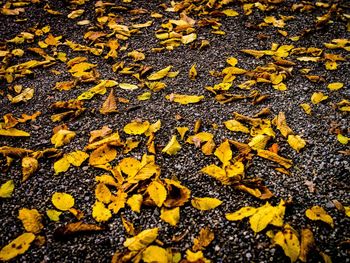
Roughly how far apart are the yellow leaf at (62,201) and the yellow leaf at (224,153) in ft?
3.25

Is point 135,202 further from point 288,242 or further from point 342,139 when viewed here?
point 342,139

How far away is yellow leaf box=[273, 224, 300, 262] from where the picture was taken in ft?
5.03

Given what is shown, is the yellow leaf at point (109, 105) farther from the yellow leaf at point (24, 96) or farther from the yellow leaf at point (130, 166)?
the yellow leaf at point (24, 96)

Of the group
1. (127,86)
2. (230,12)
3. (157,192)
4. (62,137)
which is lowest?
(157,192)

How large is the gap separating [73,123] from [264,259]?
1715 millimetres

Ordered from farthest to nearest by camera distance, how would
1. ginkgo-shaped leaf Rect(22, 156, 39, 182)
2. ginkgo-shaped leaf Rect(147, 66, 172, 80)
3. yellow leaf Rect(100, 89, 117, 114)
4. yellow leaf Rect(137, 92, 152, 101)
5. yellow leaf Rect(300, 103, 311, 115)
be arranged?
ginkgo-shaped leaf Rect(147, 66, 172, 80), yellow leaf Rect(137, 92, 152, 101), yellow leaf Rect(100, 89, 117, 114), yellow leaf Rect(300, 103, 311, 115), ginkgo-shaped leaf Rect(22, 156, 39, 182)

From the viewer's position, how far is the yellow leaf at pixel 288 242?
5.03 feet

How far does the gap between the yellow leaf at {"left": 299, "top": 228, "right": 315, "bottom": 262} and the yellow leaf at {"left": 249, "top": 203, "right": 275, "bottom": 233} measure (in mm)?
181

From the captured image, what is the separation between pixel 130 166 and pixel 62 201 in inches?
18.6

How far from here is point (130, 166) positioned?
6.67 feet

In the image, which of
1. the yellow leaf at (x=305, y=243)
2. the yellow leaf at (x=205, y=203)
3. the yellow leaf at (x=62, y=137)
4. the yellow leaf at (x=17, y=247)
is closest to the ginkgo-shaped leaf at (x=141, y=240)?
the yellow leaf at (x=205, y=203)

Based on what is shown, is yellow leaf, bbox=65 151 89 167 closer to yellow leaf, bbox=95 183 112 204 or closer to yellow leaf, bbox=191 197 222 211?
yellow leaf, bbox=95 183 112 204

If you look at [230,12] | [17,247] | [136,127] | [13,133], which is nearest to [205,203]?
[136,127]

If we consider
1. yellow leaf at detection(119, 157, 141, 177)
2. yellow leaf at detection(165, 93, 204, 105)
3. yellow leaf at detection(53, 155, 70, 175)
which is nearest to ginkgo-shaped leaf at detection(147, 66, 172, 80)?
yellow leaf at detection(165, 93, 204, 105)
